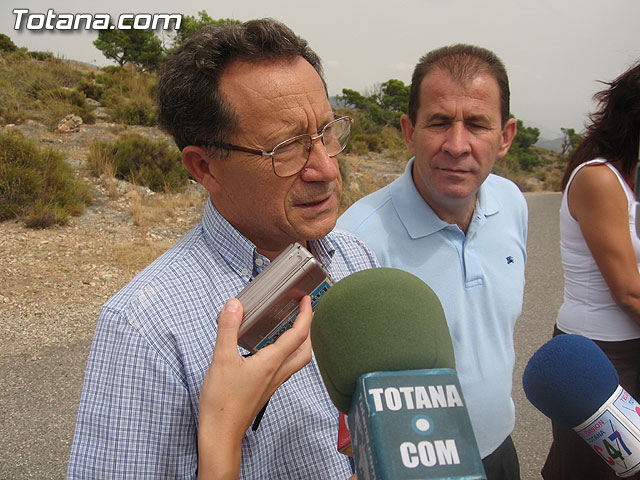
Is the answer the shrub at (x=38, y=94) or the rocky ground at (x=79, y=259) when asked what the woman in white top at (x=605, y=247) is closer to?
the rocky ground at (x=79, y=259)

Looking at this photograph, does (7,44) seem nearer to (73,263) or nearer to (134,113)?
(134,113)

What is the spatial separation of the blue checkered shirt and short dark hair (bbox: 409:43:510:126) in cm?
119

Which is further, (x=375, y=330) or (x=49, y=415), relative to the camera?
(x=49, y=415)

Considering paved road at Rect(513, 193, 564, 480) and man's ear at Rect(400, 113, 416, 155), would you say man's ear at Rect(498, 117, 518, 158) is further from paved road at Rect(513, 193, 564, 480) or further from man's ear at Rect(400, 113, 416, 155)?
paved road at Rect(513, 193, 564, 480)

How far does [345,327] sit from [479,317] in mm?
1303

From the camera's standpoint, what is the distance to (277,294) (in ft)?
3.35

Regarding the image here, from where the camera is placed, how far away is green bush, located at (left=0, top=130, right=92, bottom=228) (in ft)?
22.8

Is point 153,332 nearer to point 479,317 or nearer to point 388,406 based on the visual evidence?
point 388,406

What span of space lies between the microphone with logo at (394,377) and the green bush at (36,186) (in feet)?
23.6

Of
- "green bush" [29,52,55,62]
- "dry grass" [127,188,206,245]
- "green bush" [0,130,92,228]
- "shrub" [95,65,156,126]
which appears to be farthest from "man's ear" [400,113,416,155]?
"green bush" [29,52,55,62]

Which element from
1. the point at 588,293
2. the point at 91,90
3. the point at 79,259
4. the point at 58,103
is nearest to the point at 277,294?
the point at 588,293

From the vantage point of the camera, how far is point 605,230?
2.01 metres

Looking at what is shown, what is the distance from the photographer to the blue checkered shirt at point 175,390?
1.10 metres

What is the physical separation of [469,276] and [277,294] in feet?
3.84
